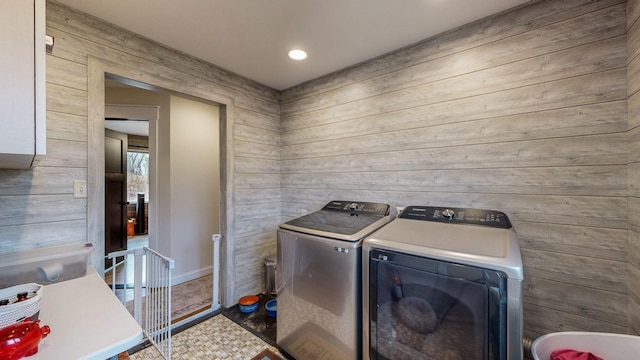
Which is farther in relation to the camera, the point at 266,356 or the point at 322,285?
the point at 266,356

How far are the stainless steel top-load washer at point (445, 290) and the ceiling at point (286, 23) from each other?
4.34 feet

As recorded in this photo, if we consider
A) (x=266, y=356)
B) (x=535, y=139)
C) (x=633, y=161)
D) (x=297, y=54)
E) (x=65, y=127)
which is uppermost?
(x=297, y=54)

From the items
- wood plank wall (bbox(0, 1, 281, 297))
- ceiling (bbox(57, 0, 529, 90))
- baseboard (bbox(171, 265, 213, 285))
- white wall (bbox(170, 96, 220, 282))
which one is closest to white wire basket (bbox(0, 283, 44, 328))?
wood plank wall (bbox(0, 1, 281, 297))

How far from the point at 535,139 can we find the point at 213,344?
2694 mm

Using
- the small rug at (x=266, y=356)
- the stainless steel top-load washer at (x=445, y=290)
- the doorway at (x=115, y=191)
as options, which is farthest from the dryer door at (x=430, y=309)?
the doorway at (x=115, y=191)

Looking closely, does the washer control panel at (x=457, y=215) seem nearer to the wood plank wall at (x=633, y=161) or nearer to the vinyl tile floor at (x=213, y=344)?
the wood plank wall at (x=633, y=161)

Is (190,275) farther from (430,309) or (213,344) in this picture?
(430,309)

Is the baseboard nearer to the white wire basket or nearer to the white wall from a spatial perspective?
the white wall

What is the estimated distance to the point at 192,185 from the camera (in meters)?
3.30

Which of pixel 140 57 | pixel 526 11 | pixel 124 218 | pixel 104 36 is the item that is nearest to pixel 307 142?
pixel 140 57

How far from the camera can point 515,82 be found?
159 centimetres

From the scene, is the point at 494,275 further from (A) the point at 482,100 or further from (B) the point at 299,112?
(B) the point at 299,112

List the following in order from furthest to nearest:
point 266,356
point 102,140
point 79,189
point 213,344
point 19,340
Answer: point 213,344 < point 266,356 < point 102,140 < point 79,189 < point 19,340

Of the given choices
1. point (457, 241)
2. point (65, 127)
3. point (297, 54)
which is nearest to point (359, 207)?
point (457, 241)
